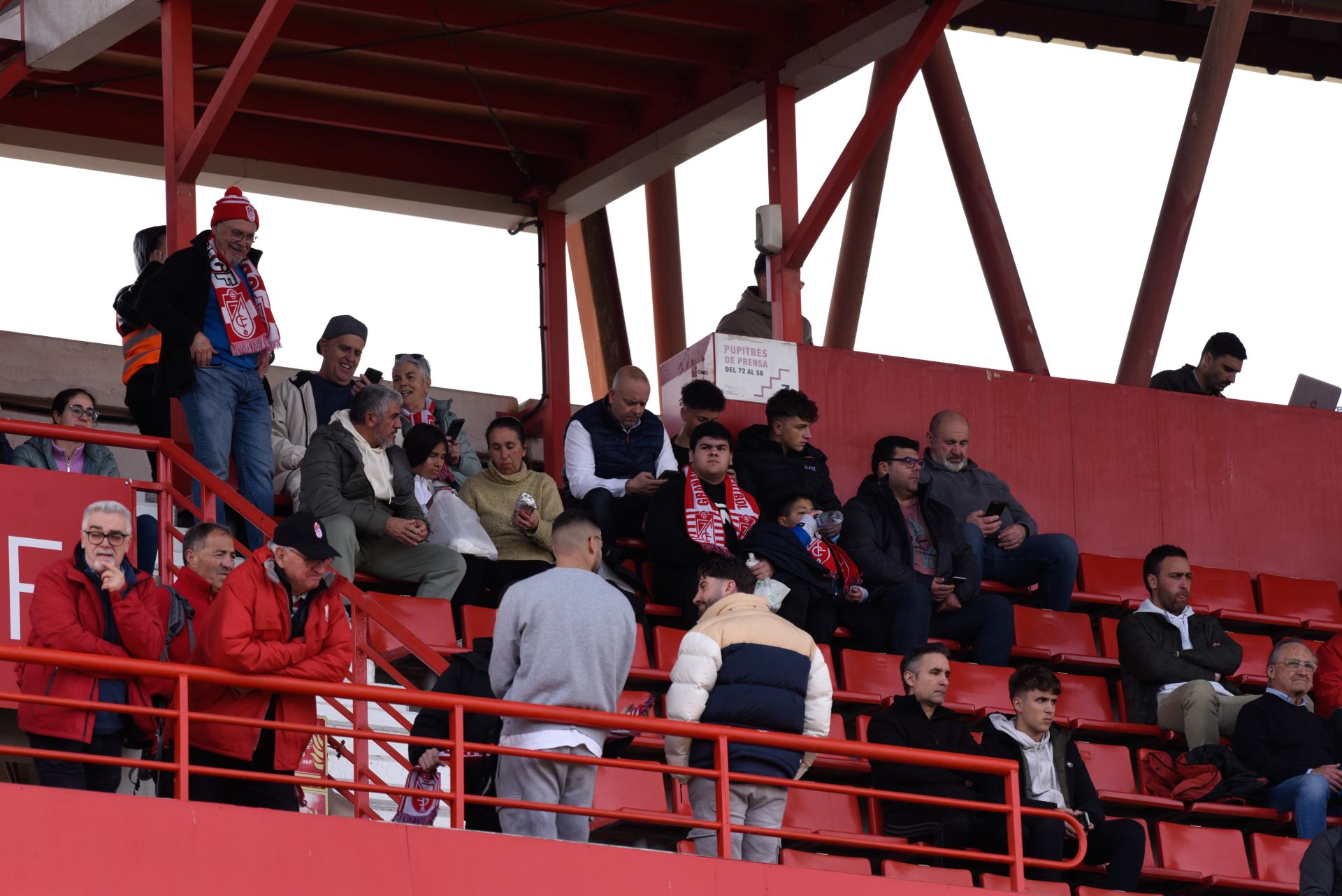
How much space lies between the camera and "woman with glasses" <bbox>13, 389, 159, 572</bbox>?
953 cm

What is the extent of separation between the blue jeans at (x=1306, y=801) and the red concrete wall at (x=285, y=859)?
336cm

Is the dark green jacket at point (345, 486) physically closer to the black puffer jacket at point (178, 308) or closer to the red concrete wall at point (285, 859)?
the black puffer jacket at point (178, 308)

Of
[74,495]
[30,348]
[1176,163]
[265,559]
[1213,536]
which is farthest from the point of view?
[1176,163]

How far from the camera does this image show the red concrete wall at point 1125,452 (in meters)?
12.5

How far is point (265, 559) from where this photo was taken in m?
7.36

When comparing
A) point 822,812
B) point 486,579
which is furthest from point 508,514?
point 822,812

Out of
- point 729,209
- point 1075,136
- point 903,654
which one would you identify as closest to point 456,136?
A: point 903,654

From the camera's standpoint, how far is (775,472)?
1071 centimetres

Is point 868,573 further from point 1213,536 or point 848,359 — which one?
point 1213,536

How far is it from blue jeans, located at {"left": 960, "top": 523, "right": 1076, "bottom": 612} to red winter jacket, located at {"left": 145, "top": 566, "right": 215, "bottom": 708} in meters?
4.52

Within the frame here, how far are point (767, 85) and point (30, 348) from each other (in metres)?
4.39

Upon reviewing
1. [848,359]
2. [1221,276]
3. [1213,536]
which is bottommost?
[1213,536]

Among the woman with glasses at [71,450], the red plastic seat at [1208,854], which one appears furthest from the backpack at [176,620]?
the red plastic seat at [1208,854]

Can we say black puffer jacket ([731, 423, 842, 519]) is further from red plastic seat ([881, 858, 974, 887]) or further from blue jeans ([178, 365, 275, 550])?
red plastic seat ([881, 858, 974, 887])
